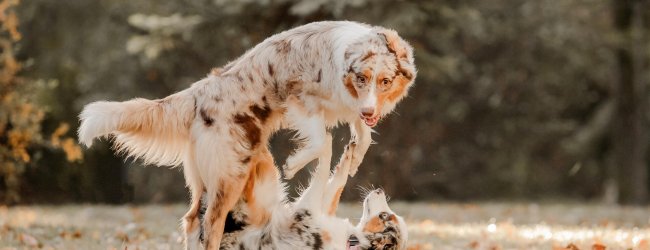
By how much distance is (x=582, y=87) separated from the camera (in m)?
22.4

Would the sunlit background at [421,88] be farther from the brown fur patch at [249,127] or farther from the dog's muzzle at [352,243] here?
the brown fur patch at [249,127]

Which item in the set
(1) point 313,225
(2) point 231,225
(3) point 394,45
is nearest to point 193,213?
(2) point 231,225

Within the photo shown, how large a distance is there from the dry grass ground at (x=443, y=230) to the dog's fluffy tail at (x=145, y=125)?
83cm

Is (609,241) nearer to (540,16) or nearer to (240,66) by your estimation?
(240,66)

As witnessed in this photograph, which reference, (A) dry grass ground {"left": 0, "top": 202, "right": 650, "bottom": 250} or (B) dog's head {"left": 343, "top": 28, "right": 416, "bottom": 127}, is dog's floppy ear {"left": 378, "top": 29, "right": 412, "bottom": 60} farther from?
(A) dry grass ground {"left": 0, "top": 202, "right": 650, "bottom": 250}

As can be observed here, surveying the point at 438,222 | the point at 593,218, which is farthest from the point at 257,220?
the point at 593,218

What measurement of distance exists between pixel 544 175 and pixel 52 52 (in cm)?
1230

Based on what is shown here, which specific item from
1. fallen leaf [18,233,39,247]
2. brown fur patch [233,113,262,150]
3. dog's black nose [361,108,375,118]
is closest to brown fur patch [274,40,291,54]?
brown fur patch [233,113,262,150]

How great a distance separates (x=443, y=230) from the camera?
10188 mm

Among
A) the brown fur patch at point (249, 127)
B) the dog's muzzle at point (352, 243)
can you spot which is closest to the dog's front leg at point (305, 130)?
the brown fur patch at point (249, 127)

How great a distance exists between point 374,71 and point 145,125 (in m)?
1.55

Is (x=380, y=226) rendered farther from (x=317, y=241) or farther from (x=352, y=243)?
(x=317, y=241)

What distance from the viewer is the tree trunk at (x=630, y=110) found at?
17453mm

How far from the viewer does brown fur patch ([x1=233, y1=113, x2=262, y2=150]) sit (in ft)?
21.0
